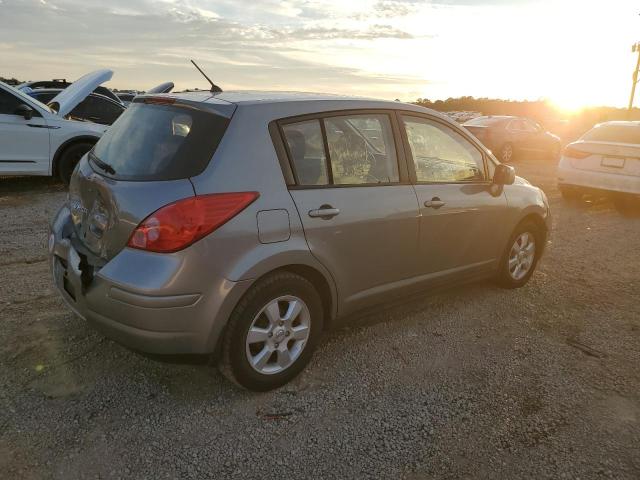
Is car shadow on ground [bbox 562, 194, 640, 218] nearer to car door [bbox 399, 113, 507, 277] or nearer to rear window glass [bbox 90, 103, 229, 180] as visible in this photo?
car door [bbox 399, 113, 507, 277]

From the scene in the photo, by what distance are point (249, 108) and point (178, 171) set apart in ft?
1.80

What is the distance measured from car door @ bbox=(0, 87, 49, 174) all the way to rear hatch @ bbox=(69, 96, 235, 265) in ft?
19.0

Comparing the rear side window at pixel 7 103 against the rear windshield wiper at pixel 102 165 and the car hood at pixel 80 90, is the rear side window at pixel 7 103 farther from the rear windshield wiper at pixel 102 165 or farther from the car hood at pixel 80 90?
the rear windshield wiper at pixel 102 165

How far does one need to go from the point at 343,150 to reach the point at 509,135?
13.7m

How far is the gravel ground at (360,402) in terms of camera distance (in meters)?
2.54

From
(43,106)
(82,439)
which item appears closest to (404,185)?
(82,439)

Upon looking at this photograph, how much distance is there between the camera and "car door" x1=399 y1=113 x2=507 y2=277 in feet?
12.1

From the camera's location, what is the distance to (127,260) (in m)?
2.61

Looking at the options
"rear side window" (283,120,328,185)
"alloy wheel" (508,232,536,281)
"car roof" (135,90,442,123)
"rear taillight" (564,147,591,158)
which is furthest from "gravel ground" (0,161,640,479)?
"rear taillight" (564,147,591,158)

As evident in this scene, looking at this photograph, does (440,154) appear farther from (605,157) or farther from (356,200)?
(605,157)

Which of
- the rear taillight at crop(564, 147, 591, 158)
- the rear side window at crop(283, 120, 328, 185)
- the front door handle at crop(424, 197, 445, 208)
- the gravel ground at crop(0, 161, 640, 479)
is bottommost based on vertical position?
the gravel ground at crop(0, 161, 640, 479)

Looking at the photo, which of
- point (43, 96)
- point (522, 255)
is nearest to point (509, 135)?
point (522, 255)

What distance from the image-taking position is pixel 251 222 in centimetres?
270

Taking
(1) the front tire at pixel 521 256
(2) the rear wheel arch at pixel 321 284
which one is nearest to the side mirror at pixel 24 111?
(2) the rear wheel arch at pixel 321 284
